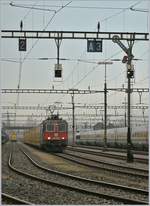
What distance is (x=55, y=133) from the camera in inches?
1432

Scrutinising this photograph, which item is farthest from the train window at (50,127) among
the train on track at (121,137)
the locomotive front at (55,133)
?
the train on track at (121,137)

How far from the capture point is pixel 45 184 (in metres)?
14.2

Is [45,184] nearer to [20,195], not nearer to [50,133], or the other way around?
[20,195]

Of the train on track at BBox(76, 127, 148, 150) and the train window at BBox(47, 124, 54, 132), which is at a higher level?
the train window at BBox(47, 124, 54, 132)

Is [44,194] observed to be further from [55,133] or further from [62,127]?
[62,127]

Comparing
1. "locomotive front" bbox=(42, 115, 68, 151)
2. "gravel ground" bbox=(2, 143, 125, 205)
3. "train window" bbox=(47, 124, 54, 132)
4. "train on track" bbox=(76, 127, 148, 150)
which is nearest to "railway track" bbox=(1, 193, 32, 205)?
"gravel ground" bbox=(2, 143, 125, 205)

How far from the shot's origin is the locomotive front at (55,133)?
3631cm

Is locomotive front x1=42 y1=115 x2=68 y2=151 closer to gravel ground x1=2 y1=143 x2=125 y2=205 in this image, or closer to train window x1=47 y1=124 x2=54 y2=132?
train window x1=47 y1=124 x2=54 y2=132

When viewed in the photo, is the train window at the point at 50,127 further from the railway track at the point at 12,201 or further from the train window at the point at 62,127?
the railway track at the point at 12,201

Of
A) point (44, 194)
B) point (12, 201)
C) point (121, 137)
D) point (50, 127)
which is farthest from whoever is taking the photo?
point (121, 137)

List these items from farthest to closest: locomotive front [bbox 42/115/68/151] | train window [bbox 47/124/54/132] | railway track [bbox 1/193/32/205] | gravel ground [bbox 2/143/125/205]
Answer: train window [bbox 47/124/54/132] → locomotive front [bbox 42/115/68/151] → gravel ground [bbox 2/143/125/205] → railway track [bbox 1/193/32/205]

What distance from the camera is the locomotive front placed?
1430 inches

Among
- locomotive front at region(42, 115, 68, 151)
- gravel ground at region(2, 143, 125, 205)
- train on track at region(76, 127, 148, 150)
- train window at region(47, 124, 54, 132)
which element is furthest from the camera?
train on track at region(76, 127, 148, 150)

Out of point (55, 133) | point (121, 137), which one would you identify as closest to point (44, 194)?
point (55, 133)
